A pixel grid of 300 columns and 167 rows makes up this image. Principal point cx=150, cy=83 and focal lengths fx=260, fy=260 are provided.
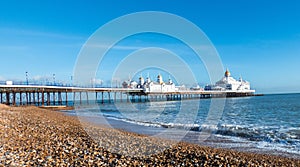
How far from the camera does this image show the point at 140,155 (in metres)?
6.45

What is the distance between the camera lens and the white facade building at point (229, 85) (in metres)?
118

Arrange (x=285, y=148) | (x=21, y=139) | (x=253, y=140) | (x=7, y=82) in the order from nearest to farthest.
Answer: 1. (x=21, y=139)
2. (x=285, y=148)
3. (x=253, y=140)
4. (x=7, y=82)

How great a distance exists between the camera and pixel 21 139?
24.9 feet

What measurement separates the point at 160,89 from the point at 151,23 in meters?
78.3

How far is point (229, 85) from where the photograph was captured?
388 feet

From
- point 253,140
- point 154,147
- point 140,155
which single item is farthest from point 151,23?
point 253,140

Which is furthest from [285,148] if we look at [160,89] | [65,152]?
[160,89]

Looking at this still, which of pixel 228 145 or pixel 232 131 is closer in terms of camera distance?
pixel 228 145

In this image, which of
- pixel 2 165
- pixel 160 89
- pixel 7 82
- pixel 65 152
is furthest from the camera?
pixel 160 89

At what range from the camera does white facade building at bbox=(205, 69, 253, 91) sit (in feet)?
386

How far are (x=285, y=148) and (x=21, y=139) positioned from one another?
8.90 metres

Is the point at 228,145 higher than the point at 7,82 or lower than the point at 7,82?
lower

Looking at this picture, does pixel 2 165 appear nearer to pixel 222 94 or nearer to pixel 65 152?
pixel 65 152

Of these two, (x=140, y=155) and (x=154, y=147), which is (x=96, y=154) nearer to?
(x=140, y=155)
